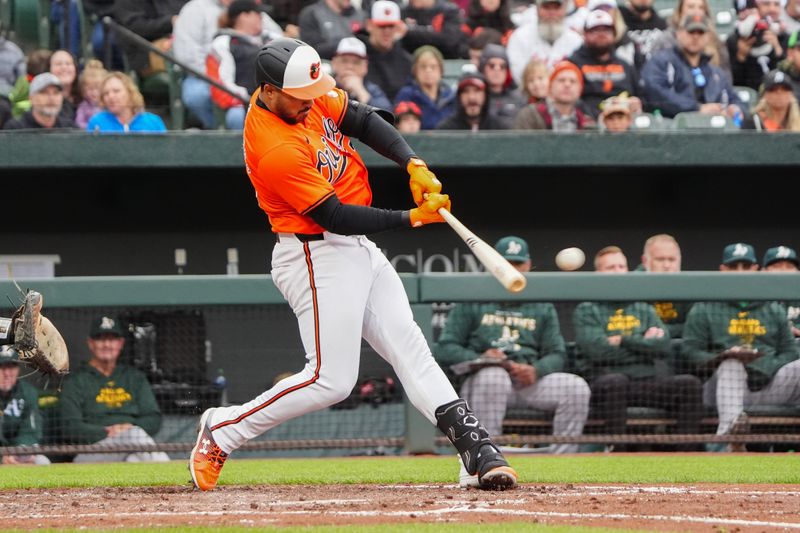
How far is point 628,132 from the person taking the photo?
872 cm

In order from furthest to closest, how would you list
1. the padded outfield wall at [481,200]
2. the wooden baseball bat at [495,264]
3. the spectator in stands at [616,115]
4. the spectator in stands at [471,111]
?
the spectator in stands at [471,111] → the spectator in stands at [616,115] → the padded outfield wall at [481,200] → the wooden baseball bat at [495,264]

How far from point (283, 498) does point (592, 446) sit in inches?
128

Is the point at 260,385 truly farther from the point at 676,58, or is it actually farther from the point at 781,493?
the point at 676,58

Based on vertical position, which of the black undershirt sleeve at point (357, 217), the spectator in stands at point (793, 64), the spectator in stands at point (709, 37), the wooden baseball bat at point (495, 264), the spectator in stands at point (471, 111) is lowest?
the wooden baseball bat at point (495, 264)

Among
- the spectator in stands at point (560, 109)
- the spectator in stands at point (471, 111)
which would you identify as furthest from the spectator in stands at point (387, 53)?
the spectator in stands at point (560, 109)

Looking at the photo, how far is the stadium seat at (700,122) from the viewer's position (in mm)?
8891

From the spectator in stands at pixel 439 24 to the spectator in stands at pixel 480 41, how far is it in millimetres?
58

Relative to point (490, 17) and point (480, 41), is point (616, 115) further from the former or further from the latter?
point (490, 17)

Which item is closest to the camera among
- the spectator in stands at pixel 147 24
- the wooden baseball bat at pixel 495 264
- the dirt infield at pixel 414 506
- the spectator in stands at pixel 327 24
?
the dirt infield at pixel 414 506

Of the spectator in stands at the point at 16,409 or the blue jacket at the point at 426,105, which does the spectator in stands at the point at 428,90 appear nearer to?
the blue jacket at the point at 426,105

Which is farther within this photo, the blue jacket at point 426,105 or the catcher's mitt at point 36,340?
the blue jacket at point 426,105

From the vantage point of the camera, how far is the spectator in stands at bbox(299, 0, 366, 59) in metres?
9.29

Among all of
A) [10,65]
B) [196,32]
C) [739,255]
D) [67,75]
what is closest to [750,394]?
[739,255]

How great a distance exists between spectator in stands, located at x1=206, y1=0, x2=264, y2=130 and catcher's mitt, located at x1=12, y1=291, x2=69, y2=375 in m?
4.53
